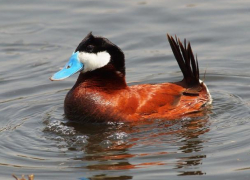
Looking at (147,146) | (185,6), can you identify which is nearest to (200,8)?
(185,6)

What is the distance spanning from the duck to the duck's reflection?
11cm

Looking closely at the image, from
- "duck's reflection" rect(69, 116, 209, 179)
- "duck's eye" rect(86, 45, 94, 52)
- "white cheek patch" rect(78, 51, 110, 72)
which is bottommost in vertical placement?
"duck's reflection" rect(69, 116, 209, 179)

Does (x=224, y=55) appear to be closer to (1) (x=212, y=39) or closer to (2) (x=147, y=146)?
(1) (x=212, y=39)

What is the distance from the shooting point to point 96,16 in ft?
35.6

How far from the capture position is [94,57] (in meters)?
7.10

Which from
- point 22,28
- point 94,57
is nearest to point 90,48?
point 94,57

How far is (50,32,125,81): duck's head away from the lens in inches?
279

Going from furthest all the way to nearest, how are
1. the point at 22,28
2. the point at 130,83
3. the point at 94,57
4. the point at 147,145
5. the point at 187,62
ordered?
the point at 22,28, the point at 130,83, the point at 187,62, the point at 94,57, the point at 147,145

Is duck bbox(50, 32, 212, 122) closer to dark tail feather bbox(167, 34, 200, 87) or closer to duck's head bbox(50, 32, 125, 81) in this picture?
duck's head bbox(50, 32, 125, 81)

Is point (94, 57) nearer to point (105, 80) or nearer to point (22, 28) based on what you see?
point (105, 80)

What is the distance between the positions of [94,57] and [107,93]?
1.38 ft

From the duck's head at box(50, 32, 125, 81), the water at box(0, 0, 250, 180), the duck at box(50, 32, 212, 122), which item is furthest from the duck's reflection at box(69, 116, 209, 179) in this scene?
the duck's head at box(50, 32, 125, 81)

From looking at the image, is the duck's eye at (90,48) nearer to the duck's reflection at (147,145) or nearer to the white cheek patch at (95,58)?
the white cheek patch at (95,58)

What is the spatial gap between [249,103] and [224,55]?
173 centimetres
